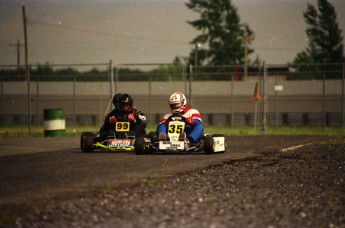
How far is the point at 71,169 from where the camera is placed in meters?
12.8

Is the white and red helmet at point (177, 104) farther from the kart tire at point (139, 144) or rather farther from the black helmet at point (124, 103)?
the black helmet at point (124, 103)

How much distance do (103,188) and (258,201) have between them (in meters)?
2.00

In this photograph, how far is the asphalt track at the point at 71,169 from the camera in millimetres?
9258

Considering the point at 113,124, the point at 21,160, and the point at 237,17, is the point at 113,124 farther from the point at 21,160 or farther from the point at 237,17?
the point at 237,17

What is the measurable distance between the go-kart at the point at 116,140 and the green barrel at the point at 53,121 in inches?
313

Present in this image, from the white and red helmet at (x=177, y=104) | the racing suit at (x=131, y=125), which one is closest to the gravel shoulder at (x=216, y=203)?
the white and red helmet at (x=177, y=104)

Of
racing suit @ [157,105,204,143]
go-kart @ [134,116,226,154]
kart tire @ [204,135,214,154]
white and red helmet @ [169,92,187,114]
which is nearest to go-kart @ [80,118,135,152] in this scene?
go-kart @ [134,116,226,154]

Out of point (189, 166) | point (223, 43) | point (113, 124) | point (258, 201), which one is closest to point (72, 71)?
point (223, 43)

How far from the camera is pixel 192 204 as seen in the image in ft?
28.3

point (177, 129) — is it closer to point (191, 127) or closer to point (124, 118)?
point (191, 127)

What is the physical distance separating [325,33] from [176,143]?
167ft

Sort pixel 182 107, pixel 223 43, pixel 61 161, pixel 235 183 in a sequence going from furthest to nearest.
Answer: pixel 223 43 → pixel 182 107 → pixel 61 161 → pixel 235 183

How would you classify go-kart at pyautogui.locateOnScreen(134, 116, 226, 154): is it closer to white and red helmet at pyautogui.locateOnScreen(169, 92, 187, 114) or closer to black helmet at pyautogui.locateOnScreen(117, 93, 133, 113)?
white and red helmet at pyautogui.locateOnScreen(169, 92, 187, 114)

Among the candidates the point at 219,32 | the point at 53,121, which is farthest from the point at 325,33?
the point at 53,121
